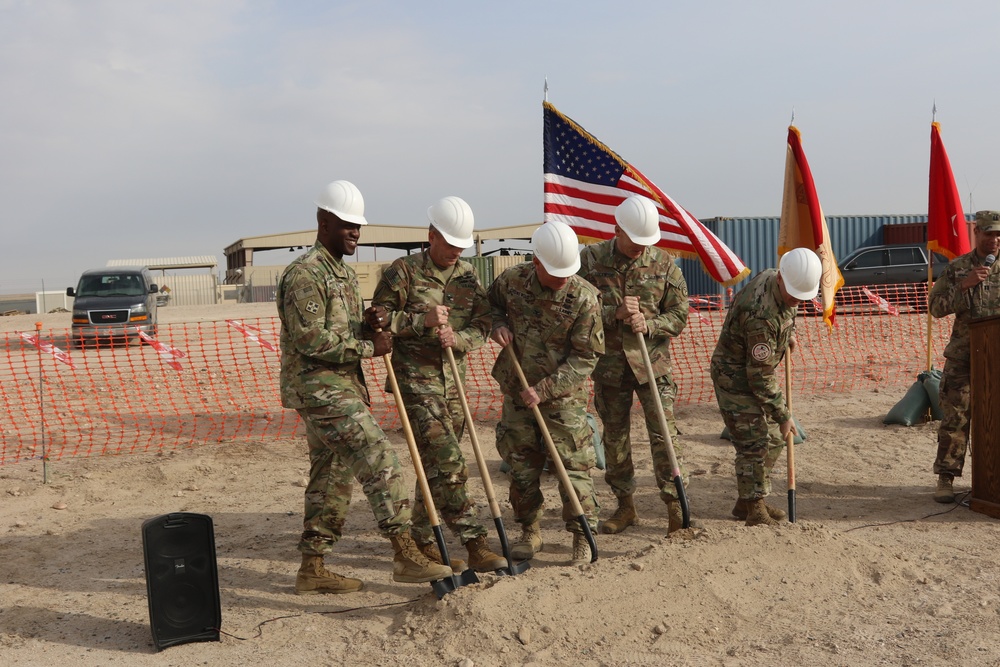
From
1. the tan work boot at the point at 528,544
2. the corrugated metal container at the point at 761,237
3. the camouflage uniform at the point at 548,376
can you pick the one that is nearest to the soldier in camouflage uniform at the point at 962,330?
the camouflage uniform at the point at 548,376

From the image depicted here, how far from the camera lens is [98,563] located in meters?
5.33

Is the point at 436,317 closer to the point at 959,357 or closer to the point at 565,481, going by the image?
the point at 565,481

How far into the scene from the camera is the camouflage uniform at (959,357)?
20.2 ft

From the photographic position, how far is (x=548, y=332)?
4.96 m

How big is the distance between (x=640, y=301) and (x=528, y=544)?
1.73 metres

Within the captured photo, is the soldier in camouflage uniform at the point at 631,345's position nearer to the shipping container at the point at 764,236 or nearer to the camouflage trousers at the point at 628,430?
the camouflage trousers at the point at 628,430

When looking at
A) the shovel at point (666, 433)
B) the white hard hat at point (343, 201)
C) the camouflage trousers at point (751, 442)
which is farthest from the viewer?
the camouflage trousers at point (751, 442)

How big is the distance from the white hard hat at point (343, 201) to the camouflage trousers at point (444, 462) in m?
1.08

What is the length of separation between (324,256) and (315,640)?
1.95 metres

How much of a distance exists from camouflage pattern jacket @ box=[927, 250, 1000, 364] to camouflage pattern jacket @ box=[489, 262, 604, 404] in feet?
9.93

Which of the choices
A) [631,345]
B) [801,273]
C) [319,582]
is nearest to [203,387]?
[319,582]

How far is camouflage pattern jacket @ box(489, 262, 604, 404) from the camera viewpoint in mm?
4852

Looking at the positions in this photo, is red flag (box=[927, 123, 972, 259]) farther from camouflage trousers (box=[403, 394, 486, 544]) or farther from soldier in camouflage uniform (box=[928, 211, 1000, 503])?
camouflage trousers (box=[403, 394, 486, 544])

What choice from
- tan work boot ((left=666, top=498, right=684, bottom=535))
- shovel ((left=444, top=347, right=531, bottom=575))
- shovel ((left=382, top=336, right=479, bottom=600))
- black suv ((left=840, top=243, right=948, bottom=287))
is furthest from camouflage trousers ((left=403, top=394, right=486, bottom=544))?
black suv ((left=840, top=243, right=948, bottom=287))
